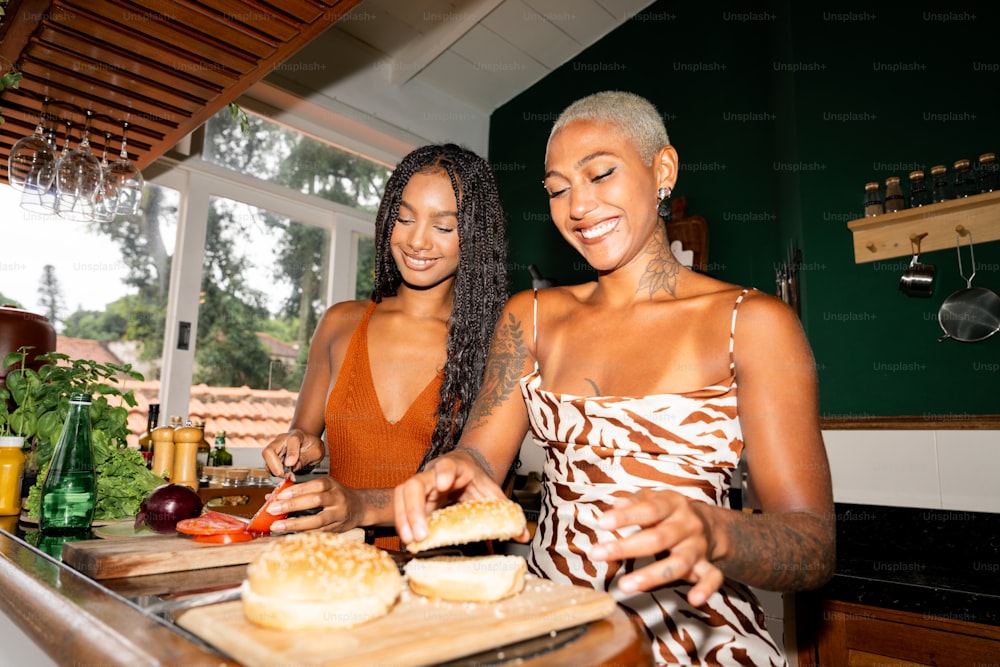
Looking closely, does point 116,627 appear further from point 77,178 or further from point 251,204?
point 251,204

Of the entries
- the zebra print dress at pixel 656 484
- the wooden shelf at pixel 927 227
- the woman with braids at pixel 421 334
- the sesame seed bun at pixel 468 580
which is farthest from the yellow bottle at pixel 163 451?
the wooden shelf at pixel 927 227

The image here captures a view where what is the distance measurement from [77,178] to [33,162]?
133mm

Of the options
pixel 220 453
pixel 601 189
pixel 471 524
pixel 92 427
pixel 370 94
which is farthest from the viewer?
pixel 370 94

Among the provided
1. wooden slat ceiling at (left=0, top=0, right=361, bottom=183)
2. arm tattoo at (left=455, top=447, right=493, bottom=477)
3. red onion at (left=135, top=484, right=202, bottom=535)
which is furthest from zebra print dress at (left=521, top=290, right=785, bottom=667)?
wooden slat ceiling at (left=0, top=0, right=361, bottom=183)

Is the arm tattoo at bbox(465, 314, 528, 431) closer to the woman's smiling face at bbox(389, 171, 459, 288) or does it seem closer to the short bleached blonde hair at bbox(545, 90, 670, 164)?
the woman's smiling face at bbox(389, 171, 459, 288)

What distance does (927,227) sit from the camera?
296 centimetres

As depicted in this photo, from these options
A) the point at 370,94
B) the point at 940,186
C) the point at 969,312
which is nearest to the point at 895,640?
the point at 969,312

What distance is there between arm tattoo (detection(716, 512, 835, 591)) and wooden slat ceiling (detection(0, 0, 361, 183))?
1.98 meters

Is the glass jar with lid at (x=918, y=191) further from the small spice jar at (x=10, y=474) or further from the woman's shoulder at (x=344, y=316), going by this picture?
the small spice jar at (x=10, y=474)

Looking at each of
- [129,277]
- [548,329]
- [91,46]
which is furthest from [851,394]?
[129,277]

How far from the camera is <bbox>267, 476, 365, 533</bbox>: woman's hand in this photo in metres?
1.16

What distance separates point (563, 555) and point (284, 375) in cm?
394

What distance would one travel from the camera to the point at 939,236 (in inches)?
116

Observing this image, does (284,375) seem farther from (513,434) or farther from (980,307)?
(980,307)
